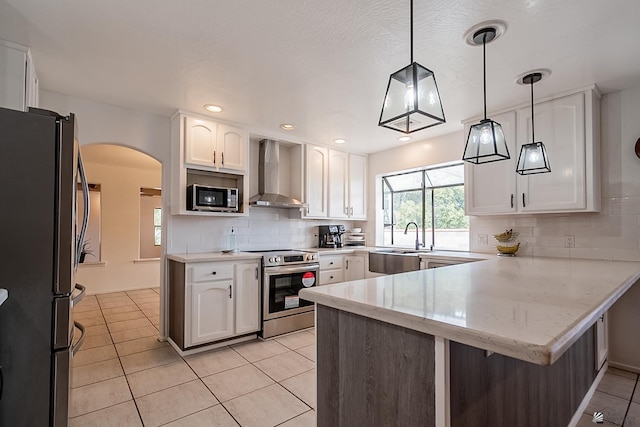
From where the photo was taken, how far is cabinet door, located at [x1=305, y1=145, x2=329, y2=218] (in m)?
4.34

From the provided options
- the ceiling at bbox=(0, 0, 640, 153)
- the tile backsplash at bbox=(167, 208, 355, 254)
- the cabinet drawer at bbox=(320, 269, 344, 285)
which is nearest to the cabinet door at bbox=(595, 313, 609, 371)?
the ceiling at bbox=(0, 0, 640, 153)

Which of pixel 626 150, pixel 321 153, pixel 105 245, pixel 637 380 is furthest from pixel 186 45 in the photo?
pixel 105 245

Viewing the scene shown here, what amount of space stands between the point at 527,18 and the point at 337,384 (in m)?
2.15

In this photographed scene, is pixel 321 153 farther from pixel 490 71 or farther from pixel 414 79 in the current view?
pixel 414 79

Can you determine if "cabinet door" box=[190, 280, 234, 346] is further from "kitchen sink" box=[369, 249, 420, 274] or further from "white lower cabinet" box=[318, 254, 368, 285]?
"kitchen sink" box=[369, 249, 420, 274]

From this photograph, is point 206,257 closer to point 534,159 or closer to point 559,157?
point 534,159

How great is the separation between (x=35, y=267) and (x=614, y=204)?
4.03 metres

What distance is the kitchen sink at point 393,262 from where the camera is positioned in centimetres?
363

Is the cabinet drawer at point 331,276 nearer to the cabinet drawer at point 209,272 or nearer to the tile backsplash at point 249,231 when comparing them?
the tile backsplash at point 249,231

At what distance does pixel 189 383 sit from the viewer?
2.49 meters

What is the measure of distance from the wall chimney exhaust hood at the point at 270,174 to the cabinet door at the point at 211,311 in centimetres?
124

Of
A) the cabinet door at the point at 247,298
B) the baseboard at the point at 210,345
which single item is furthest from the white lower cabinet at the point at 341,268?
the baseboard at the point at 210,345

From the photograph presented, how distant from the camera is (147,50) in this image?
7.09ft

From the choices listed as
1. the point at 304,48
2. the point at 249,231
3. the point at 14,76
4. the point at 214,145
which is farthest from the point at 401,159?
the point at 14,76
